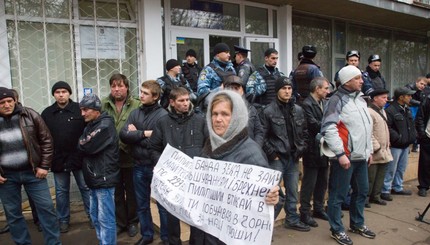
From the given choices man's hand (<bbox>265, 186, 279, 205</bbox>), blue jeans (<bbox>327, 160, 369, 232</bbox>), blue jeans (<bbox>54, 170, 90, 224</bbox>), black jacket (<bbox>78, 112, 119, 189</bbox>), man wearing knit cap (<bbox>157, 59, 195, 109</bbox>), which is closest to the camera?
man's hand (<bbox>265, 186, 279, 205</bbox>)

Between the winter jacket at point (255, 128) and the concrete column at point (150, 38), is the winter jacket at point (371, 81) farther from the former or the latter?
the concrete column at point (150, 38)

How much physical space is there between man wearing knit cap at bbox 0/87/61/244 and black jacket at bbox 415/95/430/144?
5836 mm

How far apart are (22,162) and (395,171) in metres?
5.68

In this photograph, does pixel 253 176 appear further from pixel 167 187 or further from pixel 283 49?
pixel 283 49

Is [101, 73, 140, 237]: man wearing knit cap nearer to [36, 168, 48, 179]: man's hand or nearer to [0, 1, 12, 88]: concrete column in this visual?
Result: [36, 168, 48, 179]: man's hand

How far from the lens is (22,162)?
11.9ft

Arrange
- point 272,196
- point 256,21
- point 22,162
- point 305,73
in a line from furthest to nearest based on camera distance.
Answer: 1. point 256,21
2. point 305,73
3. point 22,162
4. point 272,196

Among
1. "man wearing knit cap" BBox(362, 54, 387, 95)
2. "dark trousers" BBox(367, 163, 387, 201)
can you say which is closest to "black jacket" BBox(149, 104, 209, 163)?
"dark trousers" BBox(367, 163, 387, 201)

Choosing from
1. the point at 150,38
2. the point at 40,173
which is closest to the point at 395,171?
the point at 150,38

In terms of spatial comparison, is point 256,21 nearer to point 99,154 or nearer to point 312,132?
point 312,132

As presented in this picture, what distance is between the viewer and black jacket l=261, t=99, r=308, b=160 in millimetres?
4074

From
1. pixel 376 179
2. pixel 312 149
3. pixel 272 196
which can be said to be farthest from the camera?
pixel 376 179

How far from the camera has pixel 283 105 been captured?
13.8 feet

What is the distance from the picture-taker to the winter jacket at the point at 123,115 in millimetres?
4105
